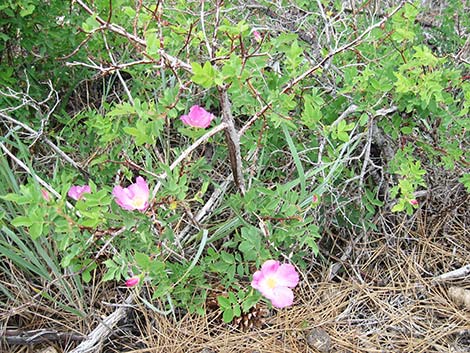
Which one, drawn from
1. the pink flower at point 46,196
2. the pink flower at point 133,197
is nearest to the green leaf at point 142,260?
the pink flower at point 133,197

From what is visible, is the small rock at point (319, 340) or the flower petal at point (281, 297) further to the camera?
the small rock at point (319, 340)

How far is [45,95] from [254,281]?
1.21 meters

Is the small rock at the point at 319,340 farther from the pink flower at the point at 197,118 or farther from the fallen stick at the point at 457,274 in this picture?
the pink flower at the point at 197,118

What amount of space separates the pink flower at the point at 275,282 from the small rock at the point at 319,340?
0.25m

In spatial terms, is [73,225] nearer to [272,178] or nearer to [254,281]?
[254,281]

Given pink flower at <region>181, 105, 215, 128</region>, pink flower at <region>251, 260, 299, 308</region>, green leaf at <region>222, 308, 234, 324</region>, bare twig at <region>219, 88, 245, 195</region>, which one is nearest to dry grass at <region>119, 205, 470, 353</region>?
green leaf at <region>222, 308, 234, 324</region>

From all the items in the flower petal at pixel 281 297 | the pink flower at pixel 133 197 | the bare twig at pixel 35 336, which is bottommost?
the bare twig at pixel 35 336

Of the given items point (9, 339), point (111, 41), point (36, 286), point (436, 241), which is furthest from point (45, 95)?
point (436, 241)

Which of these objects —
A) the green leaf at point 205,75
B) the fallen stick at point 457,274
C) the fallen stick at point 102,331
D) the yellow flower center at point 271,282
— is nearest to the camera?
the green leaf at point 205,75

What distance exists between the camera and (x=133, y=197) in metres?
1.30

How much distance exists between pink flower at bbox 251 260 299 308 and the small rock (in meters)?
0.25

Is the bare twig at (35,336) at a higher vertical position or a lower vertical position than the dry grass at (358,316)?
higher

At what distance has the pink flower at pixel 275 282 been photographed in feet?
4.50

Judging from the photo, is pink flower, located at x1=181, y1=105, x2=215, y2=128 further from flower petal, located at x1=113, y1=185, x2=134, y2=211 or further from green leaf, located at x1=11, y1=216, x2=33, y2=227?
green leaf, located at x1=11, y1=216, x2=33, y2=227
